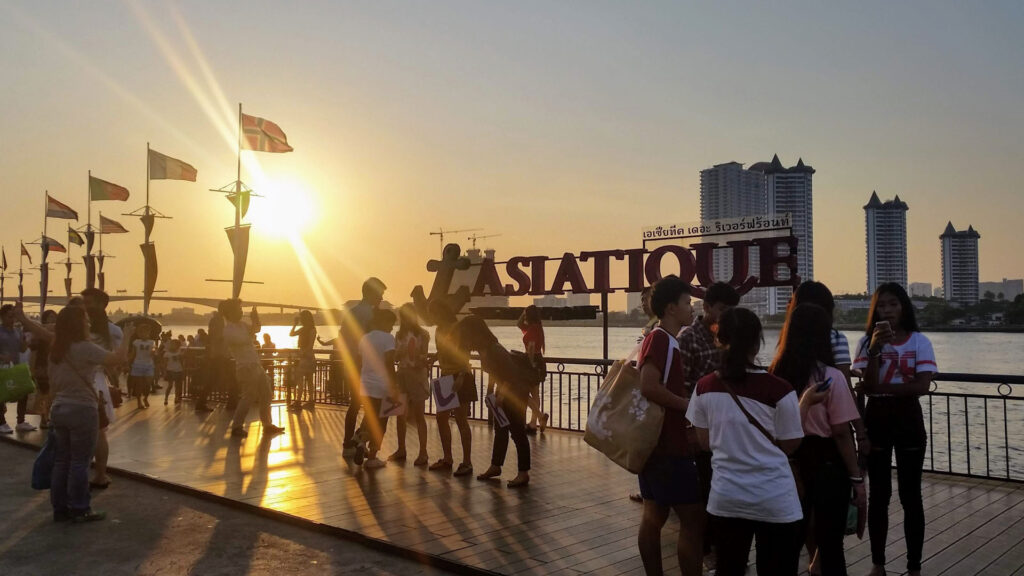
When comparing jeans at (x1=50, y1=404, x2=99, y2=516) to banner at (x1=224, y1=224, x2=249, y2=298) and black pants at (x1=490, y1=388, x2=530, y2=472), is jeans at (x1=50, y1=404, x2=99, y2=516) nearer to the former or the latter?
black pants at (x1=490, y1=388, x2=530, y2=472)

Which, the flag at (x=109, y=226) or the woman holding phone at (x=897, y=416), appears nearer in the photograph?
the woman holding phone at (x=897, y=416)

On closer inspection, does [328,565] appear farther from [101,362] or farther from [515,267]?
[515,267]

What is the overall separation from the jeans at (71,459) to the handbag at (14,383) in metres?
1.35

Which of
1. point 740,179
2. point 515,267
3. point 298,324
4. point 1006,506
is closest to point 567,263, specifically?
point 515,267

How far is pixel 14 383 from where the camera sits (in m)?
7.28

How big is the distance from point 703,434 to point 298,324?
39.3 ft

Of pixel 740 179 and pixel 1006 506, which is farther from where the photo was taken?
pixel 740 179

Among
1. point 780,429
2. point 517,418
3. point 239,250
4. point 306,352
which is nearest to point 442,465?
point 517,418

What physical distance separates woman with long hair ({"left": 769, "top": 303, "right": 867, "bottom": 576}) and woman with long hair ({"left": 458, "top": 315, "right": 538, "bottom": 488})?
11.9 feet

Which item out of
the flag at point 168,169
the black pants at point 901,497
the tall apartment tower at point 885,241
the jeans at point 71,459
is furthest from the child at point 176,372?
the tall apartment tower at point 885,241

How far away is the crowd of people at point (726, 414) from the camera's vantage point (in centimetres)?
328

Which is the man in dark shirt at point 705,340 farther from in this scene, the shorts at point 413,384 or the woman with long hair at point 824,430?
the shorts at point 413,384

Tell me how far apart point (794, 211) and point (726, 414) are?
34.2 m

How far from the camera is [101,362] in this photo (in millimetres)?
6281
